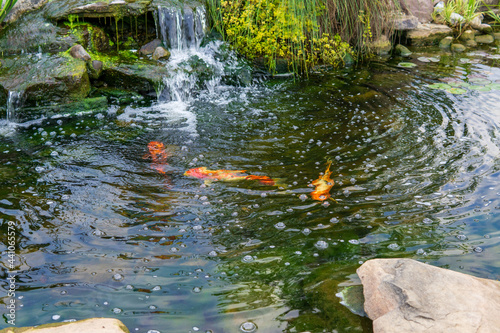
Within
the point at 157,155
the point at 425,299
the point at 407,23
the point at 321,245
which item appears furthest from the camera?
the point at 407,23

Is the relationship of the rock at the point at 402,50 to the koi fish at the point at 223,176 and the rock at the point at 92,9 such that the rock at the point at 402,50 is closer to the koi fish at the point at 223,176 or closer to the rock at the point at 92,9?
the rock at the point at 92,9

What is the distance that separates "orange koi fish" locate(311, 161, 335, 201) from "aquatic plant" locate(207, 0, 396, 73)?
3.39 metres

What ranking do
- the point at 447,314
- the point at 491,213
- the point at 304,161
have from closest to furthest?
the point at 447,314
the point at 491,213
the point at 304,161

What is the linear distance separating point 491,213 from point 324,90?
4.02 m

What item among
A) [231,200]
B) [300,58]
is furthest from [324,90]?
[231,200]

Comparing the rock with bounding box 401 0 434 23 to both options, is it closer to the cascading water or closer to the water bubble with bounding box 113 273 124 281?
the cascading water

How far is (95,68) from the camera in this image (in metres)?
6.73

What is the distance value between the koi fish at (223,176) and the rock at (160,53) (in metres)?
3.61

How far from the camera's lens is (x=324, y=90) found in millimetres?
7293

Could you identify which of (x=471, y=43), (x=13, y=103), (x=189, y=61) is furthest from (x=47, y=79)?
(x=471, y=43)

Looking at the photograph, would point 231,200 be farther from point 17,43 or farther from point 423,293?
point 17,43

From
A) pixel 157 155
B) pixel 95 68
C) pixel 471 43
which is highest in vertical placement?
pixel 471 43

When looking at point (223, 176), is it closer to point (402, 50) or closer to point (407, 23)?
point (402, 50)

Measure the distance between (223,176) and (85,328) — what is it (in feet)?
7.89
